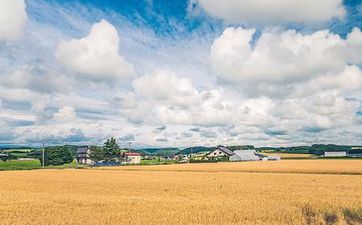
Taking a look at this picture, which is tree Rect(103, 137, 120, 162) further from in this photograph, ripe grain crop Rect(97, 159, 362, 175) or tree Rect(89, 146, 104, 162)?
ripe grain crop Rect(97, 159, 362, 175)

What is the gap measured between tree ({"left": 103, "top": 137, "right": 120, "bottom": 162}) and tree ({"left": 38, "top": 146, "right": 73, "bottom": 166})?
16722mm

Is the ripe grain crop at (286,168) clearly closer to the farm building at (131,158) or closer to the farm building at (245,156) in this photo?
the farm building at (245,156)

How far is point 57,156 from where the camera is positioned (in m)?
137

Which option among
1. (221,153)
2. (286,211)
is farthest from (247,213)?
(221,153)

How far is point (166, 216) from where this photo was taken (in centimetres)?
1806

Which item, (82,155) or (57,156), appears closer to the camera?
(57,156)

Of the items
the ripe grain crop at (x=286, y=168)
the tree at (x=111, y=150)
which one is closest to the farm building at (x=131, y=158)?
the tree at (x=111, y=150)

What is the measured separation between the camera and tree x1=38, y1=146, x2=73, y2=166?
134 meters

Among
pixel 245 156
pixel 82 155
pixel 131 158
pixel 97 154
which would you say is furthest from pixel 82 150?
pixel 245 156

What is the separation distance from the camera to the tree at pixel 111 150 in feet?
445

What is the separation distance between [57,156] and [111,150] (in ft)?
64.6

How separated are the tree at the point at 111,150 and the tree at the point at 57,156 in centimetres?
1672

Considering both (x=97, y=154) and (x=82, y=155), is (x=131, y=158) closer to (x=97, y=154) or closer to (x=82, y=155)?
(x=82, y=155)

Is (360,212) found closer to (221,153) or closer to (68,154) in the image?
(68,154)
